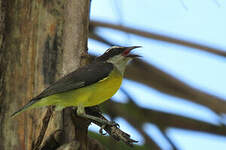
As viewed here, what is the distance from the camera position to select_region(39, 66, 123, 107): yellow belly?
4.00m

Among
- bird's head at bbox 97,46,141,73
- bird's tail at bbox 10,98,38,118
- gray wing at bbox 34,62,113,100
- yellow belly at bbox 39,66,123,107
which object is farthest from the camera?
bird's head at bbox 97,46,141,73

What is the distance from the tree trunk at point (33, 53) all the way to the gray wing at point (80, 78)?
6 centimetres

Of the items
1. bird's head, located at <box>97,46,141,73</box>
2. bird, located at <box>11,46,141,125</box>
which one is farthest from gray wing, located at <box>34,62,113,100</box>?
bird's head, located at <box>97,46,141,73</box>

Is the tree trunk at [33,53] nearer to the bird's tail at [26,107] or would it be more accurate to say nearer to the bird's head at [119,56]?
the bird's tail at [26,107]

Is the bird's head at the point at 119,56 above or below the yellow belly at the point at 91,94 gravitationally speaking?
above

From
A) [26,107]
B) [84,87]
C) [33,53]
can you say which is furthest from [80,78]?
[26,107]

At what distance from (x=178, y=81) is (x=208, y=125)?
0.49 m

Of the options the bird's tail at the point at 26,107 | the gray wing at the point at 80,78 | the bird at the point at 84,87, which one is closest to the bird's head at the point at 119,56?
the bird at the point at 84,87

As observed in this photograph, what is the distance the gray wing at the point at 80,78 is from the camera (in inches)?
138

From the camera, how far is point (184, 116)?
459 centimetres

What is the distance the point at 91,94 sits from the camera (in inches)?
159

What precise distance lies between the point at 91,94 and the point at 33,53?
67 cm

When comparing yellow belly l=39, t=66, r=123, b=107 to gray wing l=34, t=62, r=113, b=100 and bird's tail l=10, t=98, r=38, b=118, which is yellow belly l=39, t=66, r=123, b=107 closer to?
gray wing l=34, t=62, r=113, b=100

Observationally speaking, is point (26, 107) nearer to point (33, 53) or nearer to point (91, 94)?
point (33, 53)
